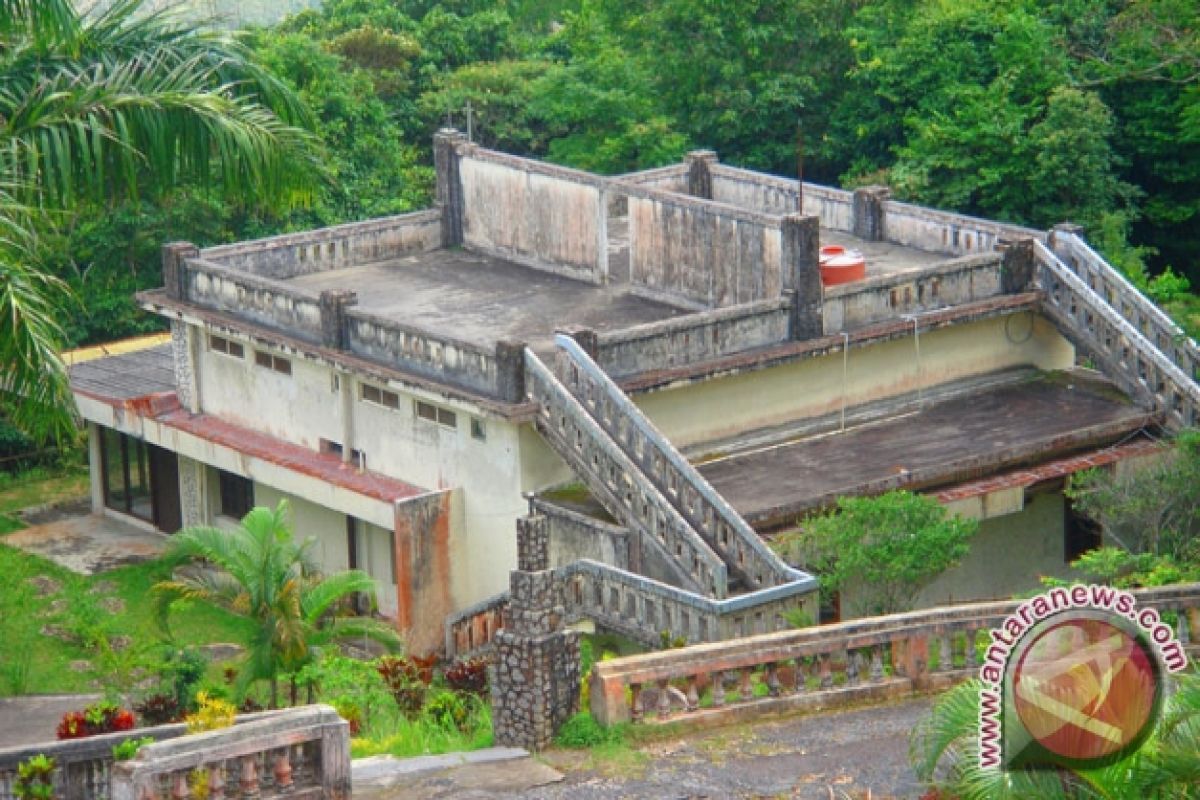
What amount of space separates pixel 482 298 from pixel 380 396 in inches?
126

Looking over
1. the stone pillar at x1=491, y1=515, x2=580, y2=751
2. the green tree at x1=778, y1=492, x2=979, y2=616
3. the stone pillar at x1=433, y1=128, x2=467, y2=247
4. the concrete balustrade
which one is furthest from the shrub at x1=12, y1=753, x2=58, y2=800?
the stone pillar at x1=433, y1=128, x2=467, y2=247

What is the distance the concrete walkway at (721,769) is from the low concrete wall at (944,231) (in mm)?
14360

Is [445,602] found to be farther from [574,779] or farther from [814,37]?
[814,37]

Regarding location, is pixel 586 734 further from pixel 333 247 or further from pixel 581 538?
pixel 333 247

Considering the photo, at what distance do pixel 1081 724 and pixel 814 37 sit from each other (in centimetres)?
3203

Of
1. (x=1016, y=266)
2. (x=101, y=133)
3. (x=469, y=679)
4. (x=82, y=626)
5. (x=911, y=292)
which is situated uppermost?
(x=101, y=133)

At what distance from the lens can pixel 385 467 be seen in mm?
32594

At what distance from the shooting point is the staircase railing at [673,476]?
2720cm

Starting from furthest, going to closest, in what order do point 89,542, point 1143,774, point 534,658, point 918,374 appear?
point 89,542 < point 918,374 < point 534,658 < point 1143,774

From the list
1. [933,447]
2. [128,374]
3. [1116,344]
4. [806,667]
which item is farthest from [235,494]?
[806,667]

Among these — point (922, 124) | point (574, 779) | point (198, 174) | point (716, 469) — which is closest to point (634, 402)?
point (716, 469)

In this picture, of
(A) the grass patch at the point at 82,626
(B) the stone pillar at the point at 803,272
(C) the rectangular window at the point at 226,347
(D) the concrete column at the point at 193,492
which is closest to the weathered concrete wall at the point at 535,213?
(B) the stone pillar at the point at 803,272

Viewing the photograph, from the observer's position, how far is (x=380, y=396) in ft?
106

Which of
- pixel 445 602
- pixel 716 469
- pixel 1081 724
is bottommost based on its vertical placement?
pixel 445 602
